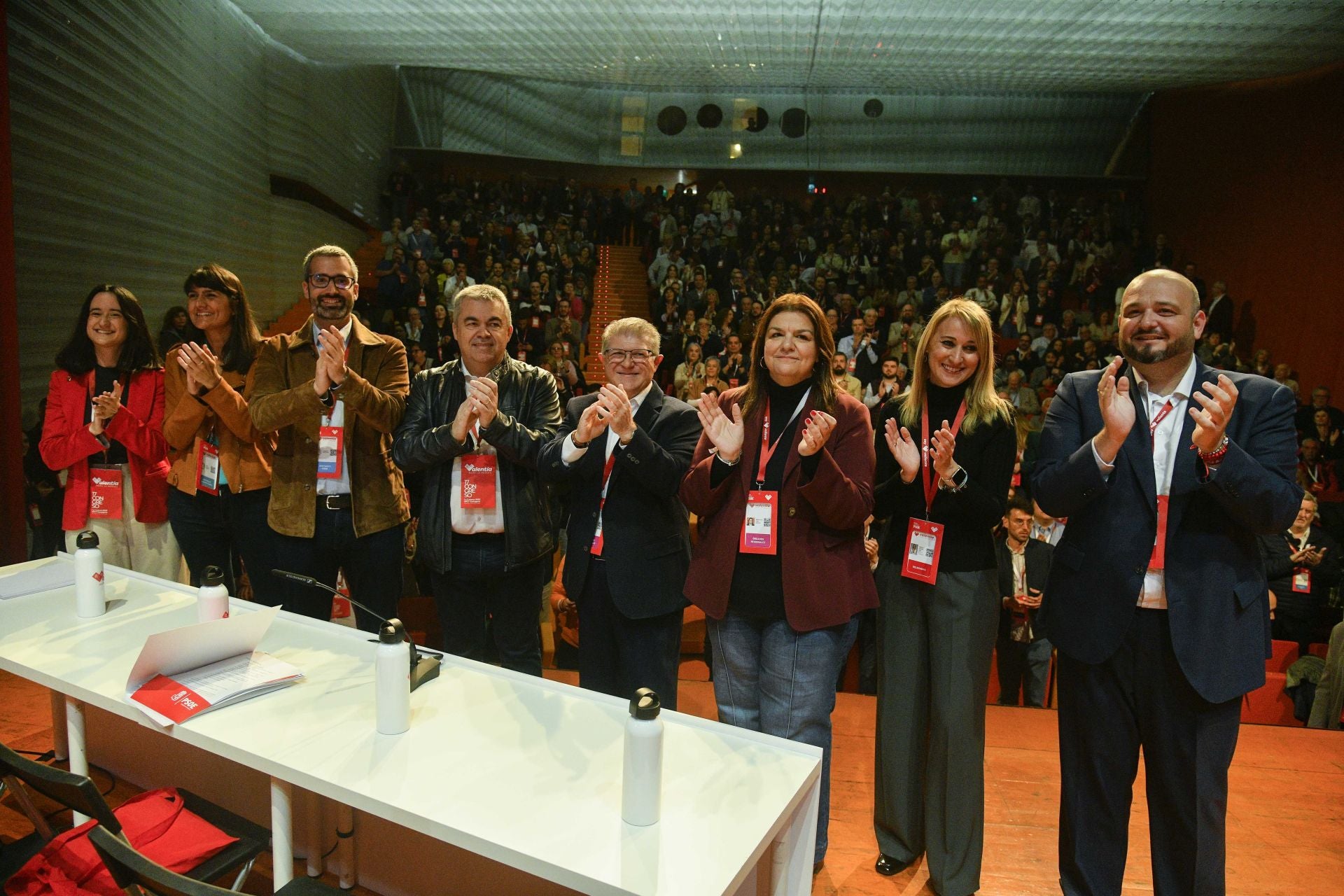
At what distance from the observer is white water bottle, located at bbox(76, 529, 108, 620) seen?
2086 millimetres

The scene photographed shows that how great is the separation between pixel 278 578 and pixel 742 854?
1904 millimetres

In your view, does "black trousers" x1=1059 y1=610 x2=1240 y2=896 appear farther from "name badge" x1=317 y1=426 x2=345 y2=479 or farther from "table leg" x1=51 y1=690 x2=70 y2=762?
"table leg" x1=51 y1=690 x2=70 y2=762

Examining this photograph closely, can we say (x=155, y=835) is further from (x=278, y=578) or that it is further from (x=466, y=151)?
(x=466, y=151)

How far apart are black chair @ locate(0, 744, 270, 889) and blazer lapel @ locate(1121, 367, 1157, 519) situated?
6.22 feet

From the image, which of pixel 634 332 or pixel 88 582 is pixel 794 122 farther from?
pixel 88 582

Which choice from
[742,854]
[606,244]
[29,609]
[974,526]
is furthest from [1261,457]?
[606,244]

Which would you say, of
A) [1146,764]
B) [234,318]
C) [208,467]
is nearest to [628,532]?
[1146,764]

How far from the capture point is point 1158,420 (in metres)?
1.76

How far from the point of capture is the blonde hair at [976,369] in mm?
1981

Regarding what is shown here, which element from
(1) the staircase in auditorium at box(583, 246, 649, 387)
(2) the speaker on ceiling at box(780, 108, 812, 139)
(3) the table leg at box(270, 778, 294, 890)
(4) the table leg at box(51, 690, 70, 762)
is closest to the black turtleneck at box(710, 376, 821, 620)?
(3) the table leg at box(270, 778, 294, 890)

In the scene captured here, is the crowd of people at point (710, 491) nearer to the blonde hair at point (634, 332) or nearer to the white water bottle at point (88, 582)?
the blonde hair at point (634, 332)

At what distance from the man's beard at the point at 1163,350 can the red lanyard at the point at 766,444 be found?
0.69 meters

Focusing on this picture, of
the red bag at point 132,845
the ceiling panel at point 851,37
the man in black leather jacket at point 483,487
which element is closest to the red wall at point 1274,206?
the ceiling panel at point 851,37

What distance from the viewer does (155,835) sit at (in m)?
1.57
